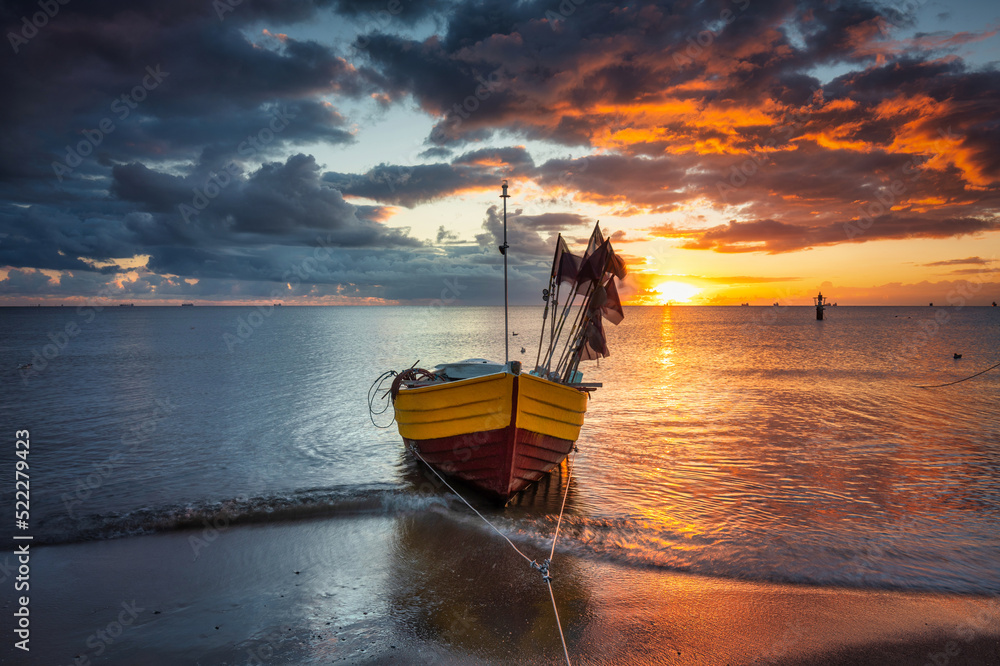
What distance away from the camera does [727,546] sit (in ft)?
27.2

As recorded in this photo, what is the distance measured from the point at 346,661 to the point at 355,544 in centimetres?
339

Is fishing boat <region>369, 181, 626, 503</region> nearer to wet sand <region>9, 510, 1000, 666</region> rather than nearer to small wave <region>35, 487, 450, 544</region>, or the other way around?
small wave <region>35, 487, 450, 544</region>

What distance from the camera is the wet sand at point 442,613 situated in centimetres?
547

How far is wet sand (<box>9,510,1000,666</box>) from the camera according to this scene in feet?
17.9

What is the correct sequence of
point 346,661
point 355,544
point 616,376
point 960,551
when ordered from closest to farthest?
point 346,661
point 960,551
point 355,544
point 616,376

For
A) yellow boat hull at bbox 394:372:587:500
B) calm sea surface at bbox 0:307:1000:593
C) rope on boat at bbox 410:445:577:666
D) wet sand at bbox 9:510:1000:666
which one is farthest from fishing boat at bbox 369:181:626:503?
wet sand at bbox 9:510:1000:666

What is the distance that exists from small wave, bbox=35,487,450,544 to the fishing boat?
4.03ft

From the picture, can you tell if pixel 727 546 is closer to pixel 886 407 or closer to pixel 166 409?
pixel 886 407

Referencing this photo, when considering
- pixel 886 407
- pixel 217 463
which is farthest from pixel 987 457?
pixel 217 463

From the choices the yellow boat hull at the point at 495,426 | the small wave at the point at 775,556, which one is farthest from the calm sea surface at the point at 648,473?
the yellow boat hull at the point at 495,426

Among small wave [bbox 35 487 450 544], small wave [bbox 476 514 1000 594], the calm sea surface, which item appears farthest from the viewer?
small wave [bbox 35 487 450 544]

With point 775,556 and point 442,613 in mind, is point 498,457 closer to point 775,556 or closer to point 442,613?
point 442,613

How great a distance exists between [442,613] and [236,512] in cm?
622

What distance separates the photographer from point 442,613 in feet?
20.7
